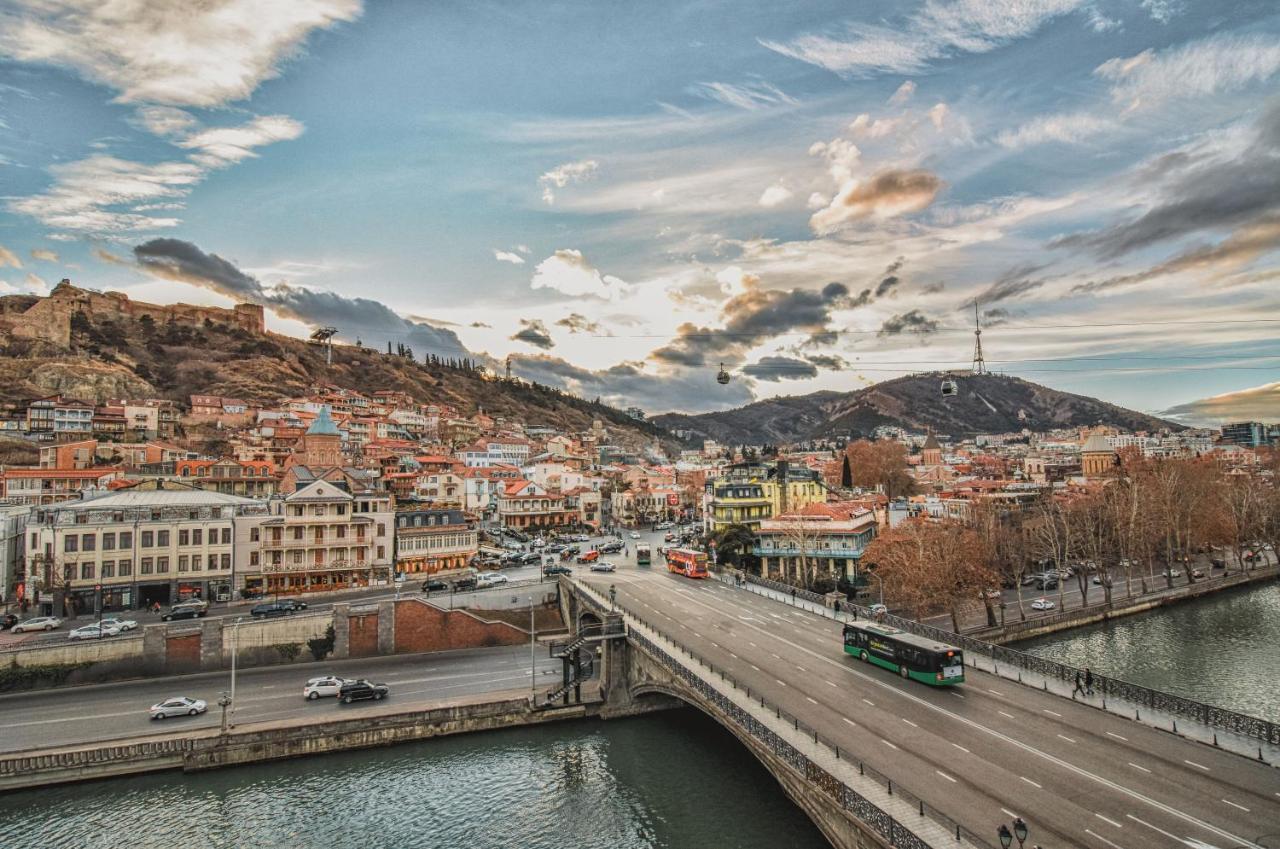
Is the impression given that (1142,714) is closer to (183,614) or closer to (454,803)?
(454,803)

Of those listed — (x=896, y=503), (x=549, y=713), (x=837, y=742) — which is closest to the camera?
(x=837, y=742)

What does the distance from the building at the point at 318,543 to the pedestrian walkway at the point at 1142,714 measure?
49120 mm

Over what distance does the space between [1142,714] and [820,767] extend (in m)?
14.1

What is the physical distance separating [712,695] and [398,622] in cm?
2943

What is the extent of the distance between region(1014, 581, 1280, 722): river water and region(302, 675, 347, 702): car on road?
44795mm

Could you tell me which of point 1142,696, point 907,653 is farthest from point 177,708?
point 1142,696

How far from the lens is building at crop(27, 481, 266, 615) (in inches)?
1994

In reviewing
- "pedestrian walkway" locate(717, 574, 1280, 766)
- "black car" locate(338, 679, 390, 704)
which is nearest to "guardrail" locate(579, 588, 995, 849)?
"pedestrian walkway" locate(717, 574, 1280, 766)

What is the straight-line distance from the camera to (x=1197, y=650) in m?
46.9

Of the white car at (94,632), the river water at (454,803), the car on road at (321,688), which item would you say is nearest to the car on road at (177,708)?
the river water at (454,803)

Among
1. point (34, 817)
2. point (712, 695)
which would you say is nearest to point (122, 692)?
point (34, 817)

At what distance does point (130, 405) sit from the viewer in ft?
383

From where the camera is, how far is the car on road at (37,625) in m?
45.4

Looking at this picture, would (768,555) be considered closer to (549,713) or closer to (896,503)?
(896,503)
